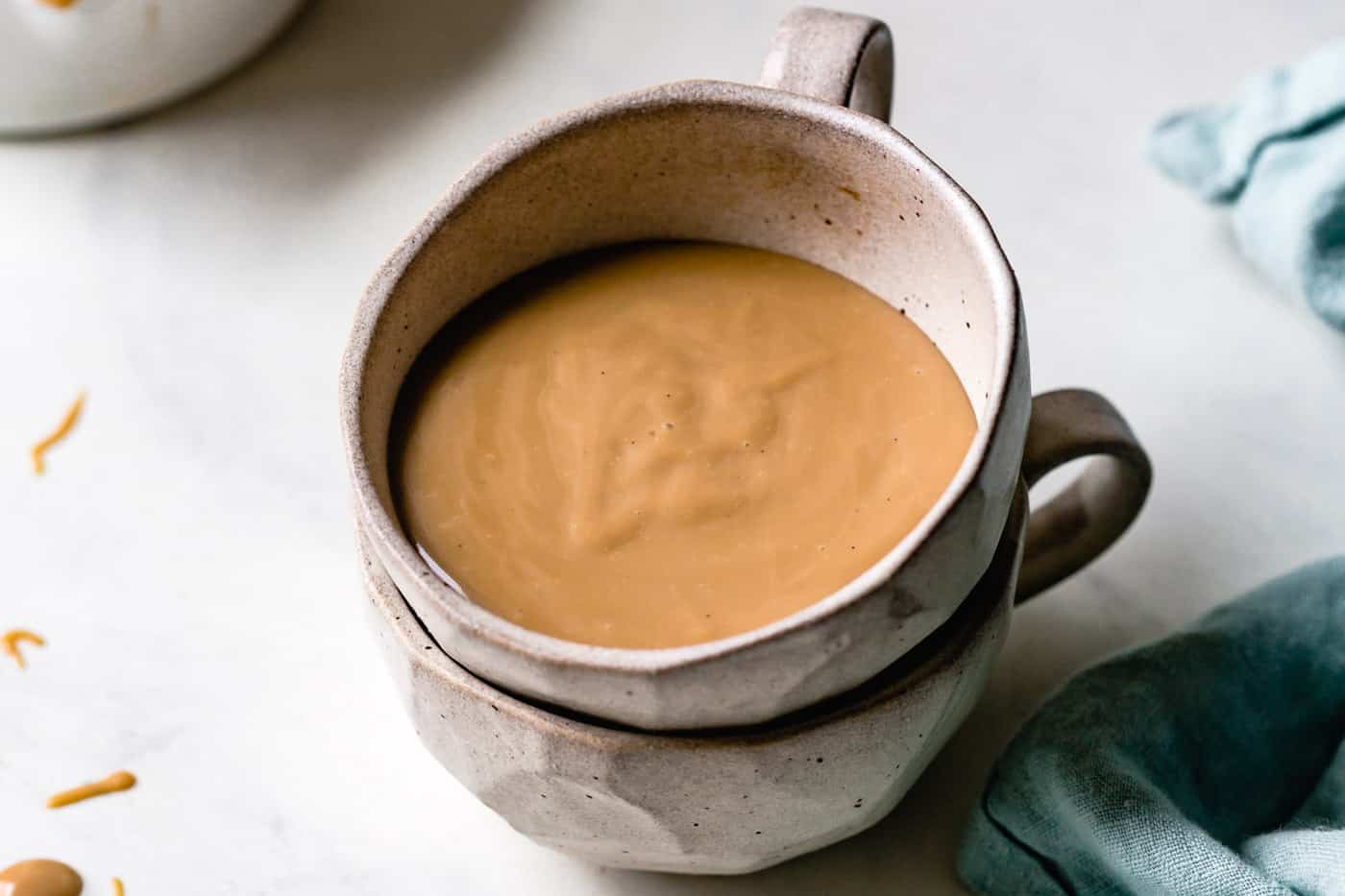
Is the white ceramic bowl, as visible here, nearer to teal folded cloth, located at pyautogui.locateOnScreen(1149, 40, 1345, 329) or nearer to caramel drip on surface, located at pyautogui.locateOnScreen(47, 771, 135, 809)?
caramel drip on surface, located at pyautogui.locateOnScreen(47, 771, 135, 809)

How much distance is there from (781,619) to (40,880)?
1.48ft

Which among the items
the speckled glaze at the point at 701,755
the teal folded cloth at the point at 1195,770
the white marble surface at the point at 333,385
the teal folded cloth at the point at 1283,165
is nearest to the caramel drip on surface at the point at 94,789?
the white marble surface at the point at 333,385

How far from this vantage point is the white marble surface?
0.96m

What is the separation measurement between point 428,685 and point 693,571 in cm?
13

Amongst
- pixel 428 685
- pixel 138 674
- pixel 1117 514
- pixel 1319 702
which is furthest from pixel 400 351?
Result: pixel 1319 702

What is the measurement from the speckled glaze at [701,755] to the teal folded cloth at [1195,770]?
9cm

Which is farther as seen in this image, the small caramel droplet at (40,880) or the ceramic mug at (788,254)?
the small caramel droplet at (40,880)

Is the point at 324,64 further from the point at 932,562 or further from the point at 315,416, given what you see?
the point at 932,562

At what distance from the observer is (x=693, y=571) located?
80 centimetres

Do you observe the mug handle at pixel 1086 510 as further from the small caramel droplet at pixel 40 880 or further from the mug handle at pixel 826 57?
the small caramel droplet at pixel 40 880

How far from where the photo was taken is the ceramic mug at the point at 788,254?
72 cm

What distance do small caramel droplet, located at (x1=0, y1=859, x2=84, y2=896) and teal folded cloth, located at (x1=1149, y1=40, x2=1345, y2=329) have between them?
2.70ft

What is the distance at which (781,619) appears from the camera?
73 centimetres

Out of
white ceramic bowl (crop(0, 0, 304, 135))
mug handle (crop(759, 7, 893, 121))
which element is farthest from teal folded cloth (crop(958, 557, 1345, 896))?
white ceramic bowl (crop(0, 0, 304, 135))
